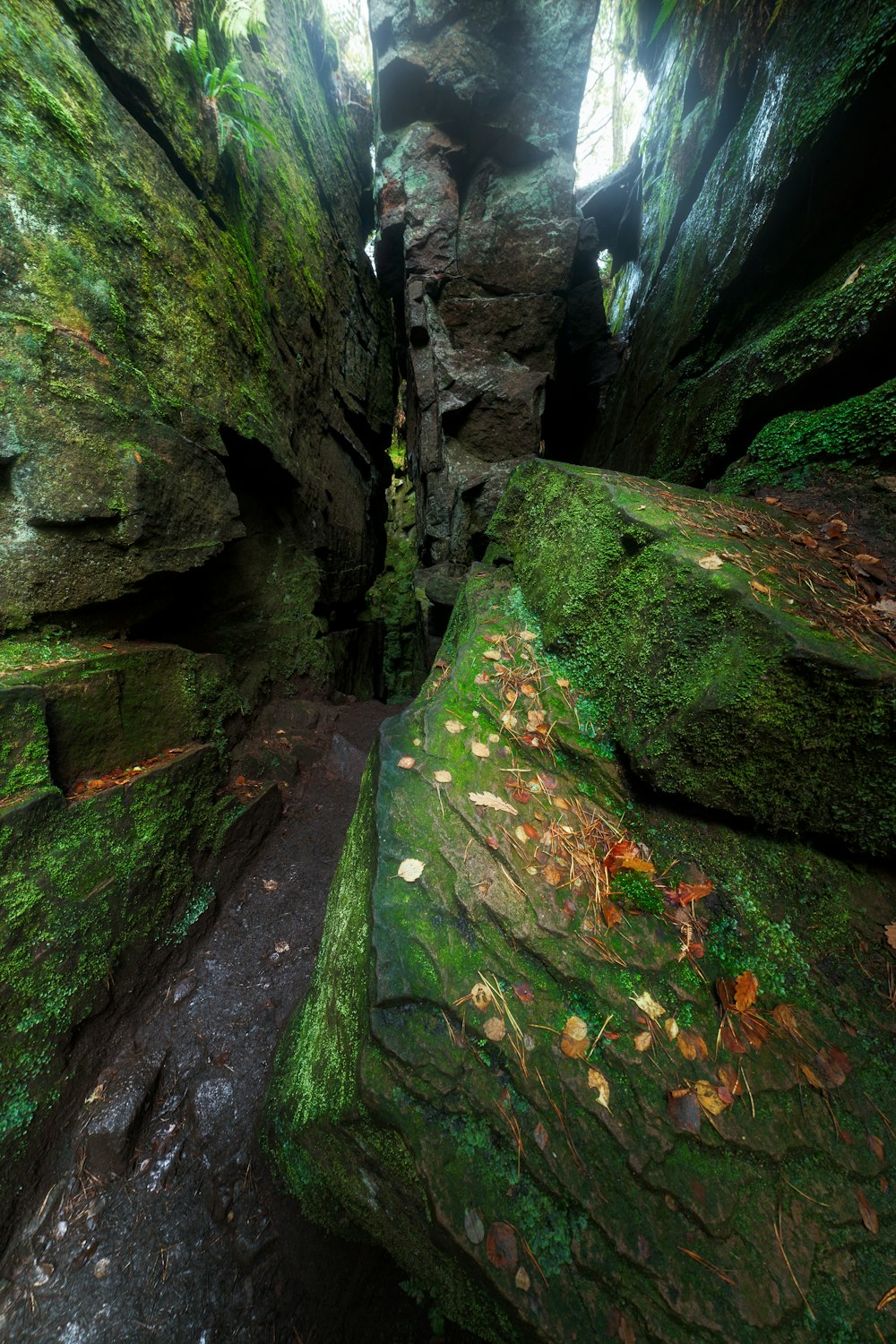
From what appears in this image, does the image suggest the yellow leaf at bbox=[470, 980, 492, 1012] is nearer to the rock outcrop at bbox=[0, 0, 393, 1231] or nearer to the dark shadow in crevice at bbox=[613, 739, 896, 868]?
the dark shadow in crevice at bbox=[613, 739, 896, 868]

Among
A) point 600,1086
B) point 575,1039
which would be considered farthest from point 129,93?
point 600,1086

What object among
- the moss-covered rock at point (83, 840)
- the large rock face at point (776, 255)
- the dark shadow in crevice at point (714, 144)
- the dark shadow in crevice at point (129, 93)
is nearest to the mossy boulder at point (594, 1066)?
the moss-covered rock at point (83, 840)

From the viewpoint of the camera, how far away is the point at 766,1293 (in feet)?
4.30

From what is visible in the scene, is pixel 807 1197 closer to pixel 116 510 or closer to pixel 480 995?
pixel 480 995

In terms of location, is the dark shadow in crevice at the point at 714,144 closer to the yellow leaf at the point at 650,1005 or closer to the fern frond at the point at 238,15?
the fern frond at the point at 238,15

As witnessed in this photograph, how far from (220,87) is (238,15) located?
102 centimetres

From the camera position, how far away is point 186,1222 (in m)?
1.89

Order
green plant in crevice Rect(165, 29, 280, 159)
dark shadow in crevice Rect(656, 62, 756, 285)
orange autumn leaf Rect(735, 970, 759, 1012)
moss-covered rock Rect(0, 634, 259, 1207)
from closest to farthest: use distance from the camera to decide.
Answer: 1. orange autumn leaf Rect(735, 970, 759, 1012)
2. moss-covered rock Rect(0, 634, 259, 1207)
3. green plant in crevice Rect(165, 29, 280, 159)
4. dark shadow in crevice Rect(656, 62, 756, 285)

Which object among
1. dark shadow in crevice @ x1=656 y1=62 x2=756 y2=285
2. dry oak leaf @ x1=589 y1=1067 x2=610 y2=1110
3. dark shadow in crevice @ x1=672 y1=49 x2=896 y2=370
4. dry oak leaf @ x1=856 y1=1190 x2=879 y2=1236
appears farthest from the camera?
dark shadow in crevice @ x1=656 y1=62 x2=756 y2=285

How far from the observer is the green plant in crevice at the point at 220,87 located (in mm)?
3602

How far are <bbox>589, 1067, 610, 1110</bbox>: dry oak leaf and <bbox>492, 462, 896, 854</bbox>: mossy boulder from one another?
1.15 meters

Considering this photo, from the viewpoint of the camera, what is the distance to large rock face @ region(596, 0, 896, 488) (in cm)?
291

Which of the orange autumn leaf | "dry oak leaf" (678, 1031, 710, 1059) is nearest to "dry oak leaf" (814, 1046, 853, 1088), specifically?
the orange autumn leaf

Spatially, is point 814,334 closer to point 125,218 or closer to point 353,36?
point 125,218
